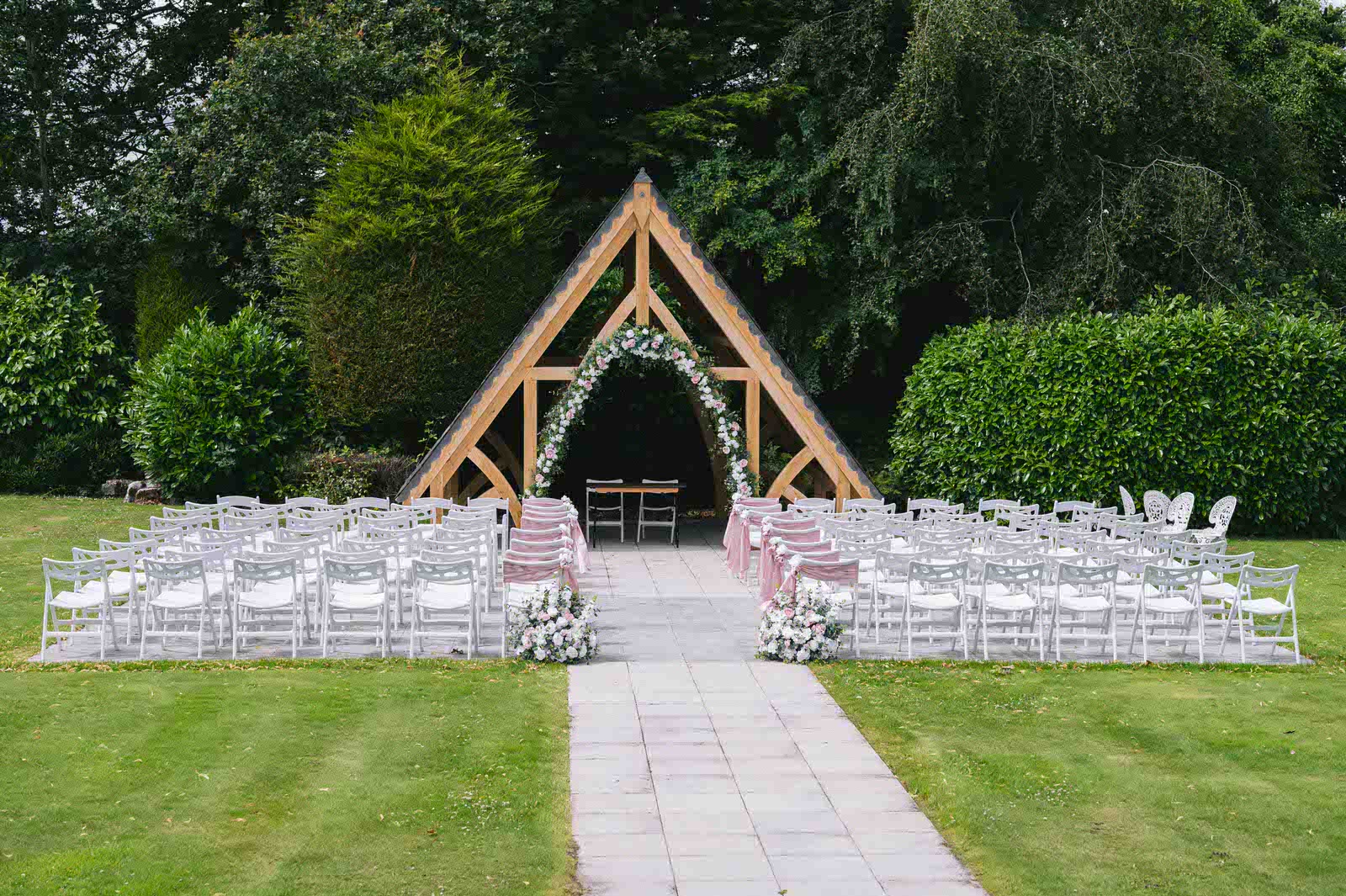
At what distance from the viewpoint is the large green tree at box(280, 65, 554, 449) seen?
24766mm

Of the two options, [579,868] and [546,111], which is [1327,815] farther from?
[546,111]

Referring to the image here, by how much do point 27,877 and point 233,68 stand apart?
78.3 ft

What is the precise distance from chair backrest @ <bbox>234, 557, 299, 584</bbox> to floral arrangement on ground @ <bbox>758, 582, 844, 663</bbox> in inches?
175

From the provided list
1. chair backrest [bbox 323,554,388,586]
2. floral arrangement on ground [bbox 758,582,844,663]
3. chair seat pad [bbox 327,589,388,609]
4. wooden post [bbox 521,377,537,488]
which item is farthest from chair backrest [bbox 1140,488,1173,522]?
chair backrest [bbox 323,554,388,586]

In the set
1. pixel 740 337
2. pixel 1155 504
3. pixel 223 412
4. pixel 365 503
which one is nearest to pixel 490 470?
pixel 365 503

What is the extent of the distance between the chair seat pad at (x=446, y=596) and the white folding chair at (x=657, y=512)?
724cm

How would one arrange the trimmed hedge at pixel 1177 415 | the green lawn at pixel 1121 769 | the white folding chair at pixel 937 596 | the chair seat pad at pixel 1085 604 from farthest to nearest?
the trimmed hedge at pixel 1177 415 → the chair seat pad at pixel 1085 604 → the white folding chair at pixel 937 596 → the green lawn at pixel 1121 769

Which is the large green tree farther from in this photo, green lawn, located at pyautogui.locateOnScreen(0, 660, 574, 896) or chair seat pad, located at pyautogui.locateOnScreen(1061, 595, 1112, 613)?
chair seat pad, located at pyautogui.locateOnScreen(1061, 595, 1112, 613)

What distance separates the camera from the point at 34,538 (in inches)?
826

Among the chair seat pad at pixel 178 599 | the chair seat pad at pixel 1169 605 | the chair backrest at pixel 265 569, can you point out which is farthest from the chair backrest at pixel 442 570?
the chair seat pad at pixel 1169 605

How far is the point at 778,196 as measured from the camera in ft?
93.4

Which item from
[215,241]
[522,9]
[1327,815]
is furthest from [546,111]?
[1327,815]

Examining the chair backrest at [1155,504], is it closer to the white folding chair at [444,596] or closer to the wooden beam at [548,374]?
the wooden beam at [548,374]

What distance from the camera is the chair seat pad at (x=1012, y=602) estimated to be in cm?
1287
